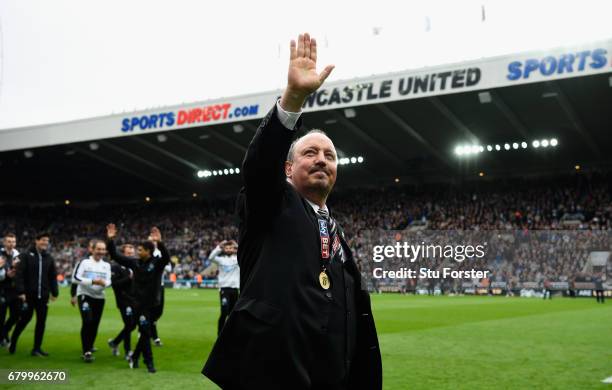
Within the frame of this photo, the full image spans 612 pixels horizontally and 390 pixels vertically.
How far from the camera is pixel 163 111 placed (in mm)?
35344

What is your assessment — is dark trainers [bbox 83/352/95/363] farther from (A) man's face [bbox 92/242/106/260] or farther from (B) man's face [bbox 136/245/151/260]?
(B) man's face [bbox 136/245/151/260]

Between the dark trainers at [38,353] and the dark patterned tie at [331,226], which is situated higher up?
the dark patterned tie at [331,226]

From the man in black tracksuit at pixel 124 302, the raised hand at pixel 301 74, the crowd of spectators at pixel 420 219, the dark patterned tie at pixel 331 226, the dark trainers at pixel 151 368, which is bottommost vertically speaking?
the dark trainers at pixel 151 368

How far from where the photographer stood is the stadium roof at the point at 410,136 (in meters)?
27.4

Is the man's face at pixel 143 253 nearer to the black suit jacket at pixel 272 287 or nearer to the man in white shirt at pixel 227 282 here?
the man in white shirt at pixel 227 282

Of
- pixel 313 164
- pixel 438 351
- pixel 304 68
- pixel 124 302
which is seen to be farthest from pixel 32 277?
pixel 304 68

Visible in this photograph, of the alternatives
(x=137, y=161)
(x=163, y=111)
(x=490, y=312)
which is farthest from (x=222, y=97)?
(x=490, y=312)

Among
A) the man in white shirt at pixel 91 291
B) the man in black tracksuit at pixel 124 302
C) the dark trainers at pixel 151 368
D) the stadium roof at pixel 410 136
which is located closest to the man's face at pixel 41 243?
the man in white shirt at pixel 91 291

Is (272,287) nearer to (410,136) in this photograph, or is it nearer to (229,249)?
(229,249)

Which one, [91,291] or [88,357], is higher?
[91,291]

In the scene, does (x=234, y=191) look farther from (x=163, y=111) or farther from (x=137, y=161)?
(x=163, y=111)

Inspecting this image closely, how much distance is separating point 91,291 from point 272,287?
9.36 metres

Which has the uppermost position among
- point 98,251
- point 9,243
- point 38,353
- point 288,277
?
point 9,243

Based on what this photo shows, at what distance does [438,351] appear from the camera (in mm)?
11430
